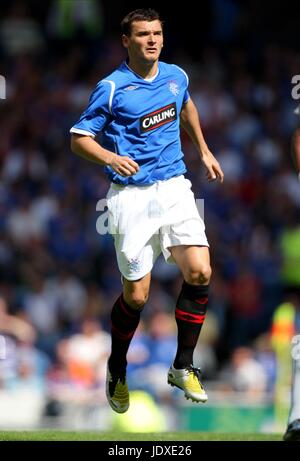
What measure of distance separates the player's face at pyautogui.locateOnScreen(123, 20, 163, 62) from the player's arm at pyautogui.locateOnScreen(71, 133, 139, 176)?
27.5 inches

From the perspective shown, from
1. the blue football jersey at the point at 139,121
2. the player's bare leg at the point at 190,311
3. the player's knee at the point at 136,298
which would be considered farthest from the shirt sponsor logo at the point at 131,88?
the player's knee at the point at 136,298

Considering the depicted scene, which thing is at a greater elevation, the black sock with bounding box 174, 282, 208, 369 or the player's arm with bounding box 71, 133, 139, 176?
the player's arm with bounding box 71, 133, 139, 176

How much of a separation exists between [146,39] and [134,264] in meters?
1.57

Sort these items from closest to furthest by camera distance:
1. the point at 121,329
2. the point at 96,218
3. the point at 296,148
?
the point at 296,148 → the point at 121,329 → the point at 96,218

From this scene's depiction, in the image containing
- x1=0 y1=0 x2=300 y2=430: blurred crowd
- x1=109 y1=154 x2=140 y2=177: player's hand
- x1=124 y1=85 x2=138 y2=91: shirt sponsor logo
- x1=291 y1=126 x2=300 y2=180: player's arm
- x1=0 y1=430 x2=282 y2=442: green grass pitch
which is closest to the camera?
x1=109 y1=154 x2=140 y2=177: player's hand

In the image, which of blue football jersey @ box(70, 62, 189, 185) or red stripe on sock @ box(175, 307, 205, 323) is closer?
blue football jersey @ box(70, 62, 189, 185)

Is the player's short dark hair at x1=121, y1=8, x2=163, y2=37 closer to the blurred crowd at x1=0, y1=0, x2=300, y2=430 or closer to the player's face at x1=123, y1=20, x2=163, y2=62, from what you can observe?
the player's face at x1=123, y1=20, x2=163, y2=62

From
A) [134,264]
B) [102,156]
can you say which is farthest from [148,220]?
[102,156]

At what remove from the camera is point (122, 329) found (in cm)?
909

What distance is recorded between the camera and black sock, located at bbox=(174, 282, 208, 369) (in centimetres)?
877

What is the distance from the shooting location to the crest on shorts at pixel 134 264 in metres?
8.70

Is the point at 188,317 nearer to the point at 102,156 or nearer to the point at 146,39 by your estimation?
A: the point at 102,156

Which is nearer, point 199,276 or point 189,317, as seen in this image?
point 199,276

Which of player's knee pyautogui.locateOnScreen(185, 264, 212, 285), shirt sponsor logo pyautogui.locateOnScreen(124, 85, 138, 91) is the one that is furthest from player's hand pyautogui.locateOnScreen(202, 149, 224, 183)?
shirt sponsor logo pyautogui.locateOnScreen(124, 85, 138, 91)
